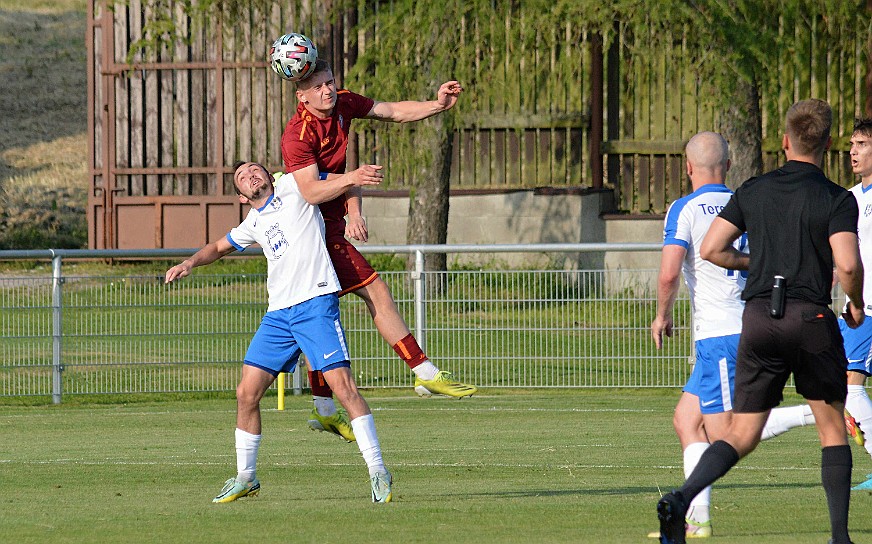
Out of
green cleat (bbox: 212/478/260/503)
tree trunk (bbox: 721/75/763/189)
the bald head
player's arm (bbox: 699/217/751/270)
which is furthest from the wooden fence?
player's arm (bbox: 699/217/751/270)

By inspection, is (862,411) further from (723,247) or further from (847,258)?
(847,258)

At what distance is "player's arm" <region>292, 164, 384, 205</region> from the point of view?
8.41m

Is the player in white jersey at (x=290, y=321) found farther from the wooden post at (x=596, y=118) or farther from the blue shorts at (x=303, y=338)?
the wooden post at (x=596, y=118)

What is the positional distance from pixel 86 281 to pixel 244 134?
10330mm

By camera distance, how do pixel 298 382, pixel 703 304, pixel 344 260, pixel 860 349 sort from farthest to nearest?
1. pixel 298 382
2. pixel 860 349
3. pixel 344 260
4. pixel 703 304

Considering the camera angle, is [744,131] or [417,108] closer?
[417,108]

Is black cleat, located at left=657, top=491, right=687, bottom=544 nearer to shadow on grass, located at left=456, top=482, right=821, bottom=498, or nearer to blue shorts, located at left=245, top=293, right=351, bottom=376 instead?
shadow on grass, located at left=456, top=482, right=821, bottom=498

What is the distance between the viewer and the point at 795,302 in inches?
261

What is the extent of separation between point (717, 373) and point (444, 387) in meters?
2.15

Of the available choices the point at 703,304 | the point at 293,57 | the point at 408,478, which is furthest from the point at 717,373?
the point at 293,57

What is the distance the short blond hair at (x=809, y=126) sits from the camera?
264 inches

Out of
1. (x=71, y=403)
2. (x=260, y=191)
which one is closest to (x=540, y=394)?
(x=71, y=403)

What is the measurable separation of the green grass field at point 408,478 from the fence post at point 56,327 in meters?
0.57

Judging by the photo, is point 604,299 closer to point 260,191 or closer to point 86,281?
point 86,281
